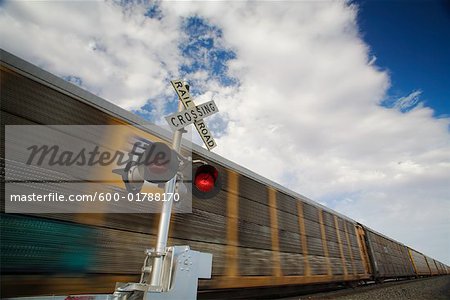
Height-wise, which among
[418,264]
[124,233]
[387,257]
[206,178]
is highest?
[418,264]

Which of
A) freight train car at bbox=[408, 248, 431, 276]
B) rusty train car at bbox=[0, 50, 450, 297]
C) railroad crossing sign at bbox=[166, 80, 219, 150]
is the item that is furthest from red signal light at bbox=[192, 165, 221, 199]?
freight train car at bbox=[408, 248, 431, 276]

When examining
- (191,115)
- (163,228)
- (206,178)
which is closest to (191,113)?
(191,115)

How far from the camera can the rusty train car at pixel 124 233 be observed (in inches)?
96.7

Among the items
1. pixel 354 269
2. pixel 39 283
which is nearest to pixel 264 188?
pixel 39 283

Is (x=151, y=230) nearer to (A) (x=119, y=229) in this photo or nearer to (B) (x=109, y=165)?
(A) (x=119, y=229)

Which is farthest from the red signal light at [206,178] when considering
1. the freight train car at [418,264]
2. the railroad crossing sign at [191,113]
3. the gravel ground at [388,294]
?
the freight train car at [418,264]

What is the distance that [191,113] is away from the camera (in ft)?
9.02

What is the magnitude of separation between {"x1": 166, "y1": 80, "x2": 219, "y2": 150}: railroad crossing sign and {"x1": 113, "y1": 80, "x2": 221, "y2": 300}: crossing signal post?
1cm

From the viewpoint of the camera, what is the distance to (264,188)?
6.26 meters

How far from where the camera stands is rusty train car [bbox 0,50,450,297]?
246 cm

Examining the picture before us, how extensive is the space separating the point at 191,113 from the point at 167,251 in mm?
1367

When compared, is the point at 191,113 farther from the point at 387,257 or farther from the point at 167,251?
the point at 387,257

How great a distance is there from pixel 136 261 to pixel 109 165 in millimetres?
1253

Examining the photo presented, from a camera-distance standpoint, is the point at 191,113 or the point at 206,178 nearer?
the point at 206,178
